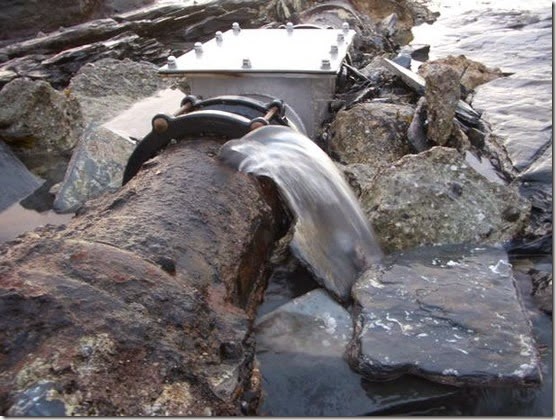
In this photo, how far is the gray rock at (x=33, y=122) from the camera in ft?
15.6

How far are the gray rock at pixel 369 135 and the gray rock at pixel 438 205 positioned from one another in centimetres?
85

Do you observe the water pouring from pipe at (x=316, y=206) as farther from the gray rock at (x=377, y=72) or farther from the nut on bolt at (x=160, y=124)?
the gray rock at (x=377, y=72)

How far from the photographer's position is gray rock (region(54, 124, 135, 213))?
3.92m

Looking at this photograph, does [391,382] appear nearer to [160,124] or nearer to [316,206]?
[316,206]

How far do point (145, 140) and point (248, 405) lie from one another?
1.44 meters

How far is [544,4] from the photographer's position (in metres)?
12.0

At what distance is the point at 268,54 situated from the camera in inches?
170

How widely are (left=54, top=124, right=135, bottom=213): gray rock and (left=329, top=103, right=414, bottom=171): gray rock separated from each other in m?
1.55

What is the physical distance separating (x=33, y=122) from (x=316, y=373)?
3.46 metres

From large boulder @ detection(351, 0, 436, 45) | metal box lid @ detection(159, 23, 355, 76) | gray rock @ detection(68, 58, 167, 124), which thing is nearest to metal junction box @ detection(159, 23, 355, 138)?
metal box lid @ detection(159, 23, 355, 76)

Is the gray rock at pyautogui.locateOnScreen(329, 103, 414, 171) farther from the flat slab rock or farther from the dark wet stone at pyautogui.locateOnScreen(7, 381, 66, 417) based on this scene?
the dark wet stone at pyautogui.locateOnScreen(7, 381, 66, 417)

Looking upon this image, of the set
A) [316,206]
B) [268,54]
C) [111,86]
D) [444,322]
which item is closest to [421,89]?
[268,54]

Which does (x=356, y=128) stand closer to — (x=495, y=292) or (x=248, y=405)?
(x=495, y=292)

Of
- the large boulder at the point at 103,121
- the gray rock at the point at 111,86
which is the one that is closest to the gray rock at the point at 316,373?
the large boulder at the point at 103,121
